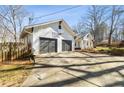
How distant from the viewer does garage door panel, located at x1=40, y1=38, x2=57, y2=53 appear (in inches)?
534

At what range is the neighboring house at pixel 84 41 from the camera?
79.7ft

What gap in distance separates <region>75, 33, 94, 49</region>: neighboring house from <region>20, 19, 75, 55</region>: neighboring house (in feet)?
21.7

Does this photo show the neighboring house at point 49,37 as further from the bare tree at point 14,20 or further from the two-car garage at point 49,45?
the bare tree at point 14,20

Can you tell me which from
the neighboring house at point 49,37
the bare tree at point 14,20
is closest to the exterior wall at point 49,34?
the neighboring house at point 49,37

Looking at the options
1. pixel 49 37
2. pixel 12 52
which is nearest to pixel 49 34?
pixel 49 37

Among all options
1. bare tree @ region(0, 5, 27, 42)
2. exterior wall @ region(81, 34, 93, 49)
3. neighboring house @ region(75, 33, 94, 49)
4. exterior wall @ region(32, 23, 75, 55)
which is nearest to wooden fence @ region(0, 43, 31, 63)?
exterior wall @ region(32, 23, 75, 55)

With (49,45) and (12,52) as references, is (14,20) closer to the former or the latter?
(49,45)

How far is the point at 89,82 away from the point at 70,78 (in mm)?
798

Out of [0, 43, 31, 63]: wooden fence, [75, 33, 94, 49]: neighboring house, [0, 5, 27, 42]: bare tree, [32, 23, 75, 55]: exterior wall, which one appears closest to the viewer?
[0, 43, 31, 63]: wooden fence

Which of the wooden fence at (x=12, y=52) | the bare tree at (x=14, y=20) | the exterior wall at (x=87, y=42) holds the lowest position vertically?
the wooden fence at (x=12, y=52)

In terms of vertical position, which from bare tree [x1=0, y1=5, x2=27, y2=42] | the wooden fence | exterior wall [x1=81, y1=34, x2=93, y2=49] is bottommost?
the wooden fence

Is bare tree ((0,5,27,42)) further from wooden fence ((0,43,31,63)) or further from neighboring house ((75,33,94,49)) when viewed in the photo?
neighboring house ((75,33,94,49))

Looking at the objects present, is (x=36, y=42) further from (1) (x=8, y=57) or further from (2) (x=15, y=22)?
(2) (x=15, y=22)

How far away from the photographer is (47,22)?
14.1 meters
